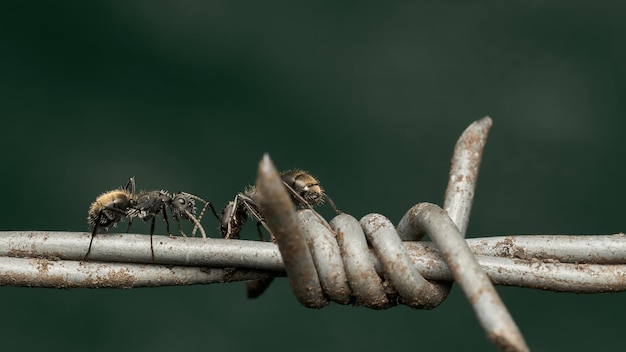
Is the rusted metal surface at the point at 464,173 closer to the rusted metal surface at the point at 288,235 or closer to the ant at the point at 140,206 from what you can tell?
the rusted metal surface at the point at 288,235

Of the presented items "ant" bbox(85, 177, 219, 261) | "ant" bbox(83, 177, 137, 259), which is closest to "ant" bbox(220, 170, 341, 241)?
"ant" bbox(85, 177, 219, 261)

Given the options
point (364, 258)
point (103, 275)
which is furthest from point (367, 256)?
point (103, 275)

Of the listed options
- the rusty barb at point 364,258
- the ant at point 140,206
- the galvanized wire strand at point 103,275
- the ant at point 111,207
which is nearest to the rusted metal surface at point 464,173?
the rusty barb at point 364,258

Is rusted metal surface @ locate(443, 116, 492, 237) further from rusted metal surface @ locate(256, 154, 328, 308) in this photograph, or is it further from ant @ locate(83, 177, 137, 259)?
ant @ locate(83, 177, 137, 259)

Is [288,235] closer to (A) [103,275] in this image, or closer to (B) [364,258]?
(B) [364,258]

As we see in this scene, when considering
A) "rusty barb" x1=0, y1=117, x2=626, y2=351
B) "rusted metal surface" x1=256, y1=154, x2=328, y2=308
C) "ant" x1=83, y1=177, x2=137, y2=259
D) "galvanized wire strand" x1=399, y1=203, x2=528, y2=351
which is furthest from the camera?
"ant" x1=83, y1=177, x2=137, y2=259

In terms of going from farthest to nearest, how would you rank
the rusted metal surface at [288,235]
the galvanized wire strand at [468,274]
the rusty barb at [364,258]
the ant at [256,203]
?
the ant at [256,203] < the rusty barb at [364,258] < the galvanized wire strand at [468,274] < the rusted metal surface at [288,235]
